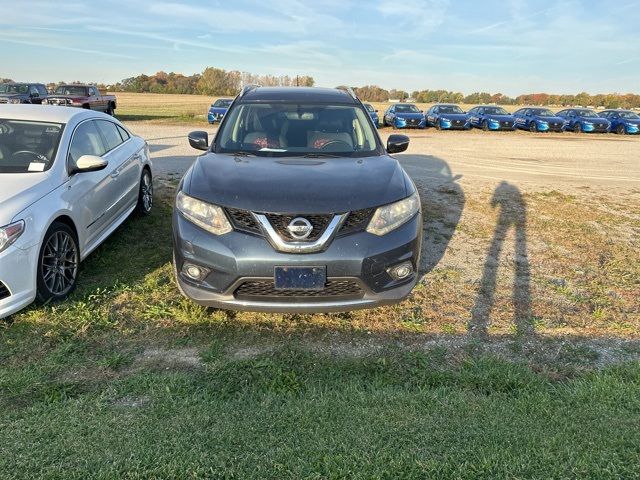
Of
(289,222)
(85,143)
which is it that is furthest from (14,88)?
(289,222)

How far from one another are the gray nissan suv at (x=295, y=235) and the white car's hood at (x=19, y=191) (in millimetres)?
1189

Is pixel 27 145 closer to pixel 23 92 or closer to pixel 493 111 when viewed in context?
pixel 23 92

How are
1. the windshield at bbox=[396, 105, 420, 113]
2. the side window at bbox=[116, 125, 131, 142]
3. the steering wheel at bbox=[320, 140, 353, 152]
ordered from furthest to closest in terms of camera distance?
the windshield at bbox=[396, 105, 420, 113], the side window at bbox=[116, 125, 131, 142], the steering wheel at bbox=[320, 140, 353, 152]

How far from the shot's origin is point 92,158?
4.62 m

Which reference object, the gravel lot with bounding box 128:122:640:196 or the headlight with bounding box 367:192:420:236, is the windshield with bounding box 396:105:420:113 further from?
the headlight with bounding box 367:192:420:236

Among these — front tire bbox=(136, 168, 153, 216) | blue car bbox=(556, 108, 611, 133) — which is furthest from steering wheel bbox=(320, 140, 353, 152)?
blue car bbox=(556, 108, 611, 133)

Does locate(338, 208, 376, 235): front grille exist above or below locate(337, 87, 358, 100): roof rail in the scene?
below

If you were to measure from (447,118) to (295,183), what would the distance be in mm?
25039

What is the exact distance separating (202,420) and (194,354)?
85 cm

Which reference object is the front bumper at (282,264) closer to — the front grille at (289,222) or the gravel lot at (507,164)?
the front grille at (289,222)

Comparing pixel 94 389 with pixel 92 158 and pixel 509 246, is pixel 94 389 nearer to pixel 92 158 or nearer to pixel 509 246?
pixel 92 158

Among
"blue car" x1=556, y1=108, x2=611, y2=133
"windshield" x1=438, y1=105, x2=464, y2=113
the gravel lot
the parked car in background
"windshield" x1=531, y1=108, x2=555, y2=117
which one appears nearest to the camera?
the gravel lot

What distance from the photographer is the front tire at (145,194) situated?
6.62 meters

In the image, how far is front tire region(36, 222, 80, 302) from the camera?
3.85m
